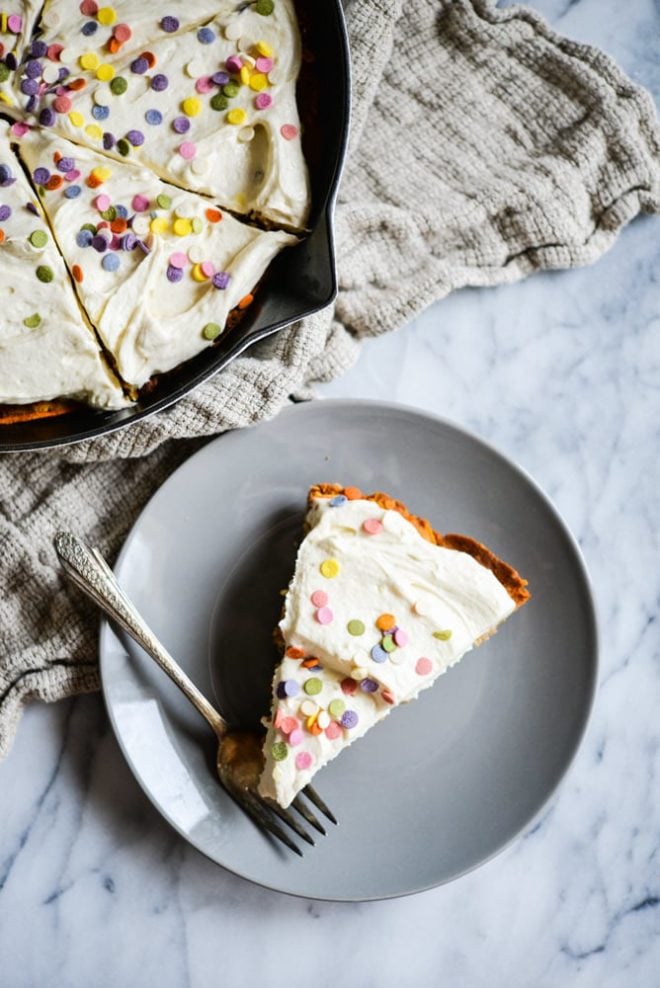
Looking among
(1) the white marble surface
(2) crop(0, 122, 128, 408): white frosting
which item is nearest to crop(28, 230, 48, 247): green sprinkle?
(2) crop(0, 122, 128, 408): white frosting

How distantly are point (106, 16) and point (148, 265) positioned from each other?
0.57 meters

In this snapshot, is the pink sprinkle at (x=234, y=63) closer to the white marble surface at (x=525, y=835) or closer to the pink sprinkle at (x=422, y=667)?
the white marble surface at (x=525, y=835)

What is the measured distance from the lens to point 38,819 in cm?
231

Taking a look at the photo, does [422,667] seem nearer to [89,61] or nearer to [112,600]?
[112,600]

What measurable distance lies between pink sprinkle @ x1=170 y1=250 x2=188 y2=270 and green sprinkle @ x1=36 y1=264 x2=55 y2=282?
0.26m

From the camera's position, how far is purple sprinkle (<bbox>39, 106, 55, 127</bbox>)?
2.01m

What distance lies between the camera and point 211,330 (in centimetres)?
200

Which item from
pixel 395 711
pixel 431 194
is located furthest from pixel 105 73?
pixel 395 711

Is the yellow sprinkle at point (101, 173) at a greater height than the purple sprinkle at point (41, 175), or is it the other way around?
the yellow sprinkle at point (101, 173)

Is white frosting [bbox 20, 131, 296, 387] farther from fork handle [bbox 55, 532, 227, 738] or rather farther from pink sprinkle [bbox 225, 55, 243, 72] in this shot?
fork handle [bbox 55, 532, 227, 738]

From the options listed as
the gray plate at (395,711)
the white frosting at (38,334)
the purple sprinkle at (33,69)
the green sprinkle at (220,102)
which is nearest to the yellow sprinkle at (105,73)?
the purple sprinkle at (33,69)

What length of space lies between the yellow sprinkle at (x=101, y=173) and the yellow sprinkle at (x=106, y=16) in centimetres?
32

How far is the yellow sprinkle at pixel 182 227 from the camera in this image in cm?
201

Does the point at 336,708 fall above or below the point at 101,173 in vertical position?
below
